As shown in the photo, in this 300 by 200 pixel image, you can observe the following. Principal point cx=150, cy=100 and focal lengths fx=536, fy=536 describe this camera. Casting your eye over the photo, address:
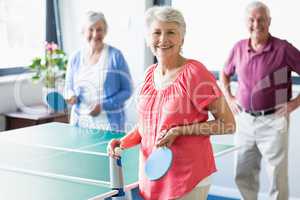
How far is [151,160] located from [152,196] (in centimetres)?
18

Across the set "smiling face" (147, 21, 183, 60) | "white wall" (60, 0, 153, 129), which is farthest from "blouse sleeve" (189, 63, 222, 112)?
"white wall" (60, 0, 153, 129)

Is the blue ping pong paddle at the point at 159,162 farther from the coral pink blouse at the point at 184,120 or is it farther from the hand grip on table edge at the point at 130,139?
the hand grip on table edge at the point at 130,139

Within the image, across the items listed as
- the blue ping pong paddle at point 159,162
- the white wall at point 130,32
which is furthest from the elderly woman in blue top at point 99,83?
the blue ping pong paddle at point 159,162

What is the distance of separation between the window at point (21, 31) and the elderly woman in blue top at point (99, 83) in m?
1.49

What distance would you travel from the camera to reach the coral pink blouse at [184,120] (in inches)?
77.8

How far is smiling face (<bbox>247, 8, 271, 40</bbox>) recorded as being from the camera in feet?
11.2

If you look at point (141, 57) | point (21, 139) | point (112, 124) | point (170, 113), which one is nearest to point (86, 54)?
point (112, 124)

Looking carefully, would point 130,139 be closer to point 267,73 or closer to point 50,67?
point 267,73

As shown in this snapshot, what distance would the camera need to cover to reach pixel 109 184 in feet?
7.50

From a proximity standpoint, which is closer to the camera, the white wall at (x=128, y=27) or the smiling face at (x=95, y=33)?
the smiling face at (x=95, y=33)

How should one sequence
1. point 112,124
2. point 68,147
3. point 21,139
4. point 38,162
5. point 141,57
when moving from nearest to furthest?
point 38,162, point 68,147, point 21,139, point 112,124, point 141,57

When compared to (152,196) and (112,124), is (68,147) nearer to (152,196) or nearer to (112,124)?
(112,124)

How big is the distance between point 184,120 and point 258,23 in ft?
5.35

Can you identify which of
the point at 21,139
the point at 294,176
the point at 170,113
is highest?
the point at 170,113
